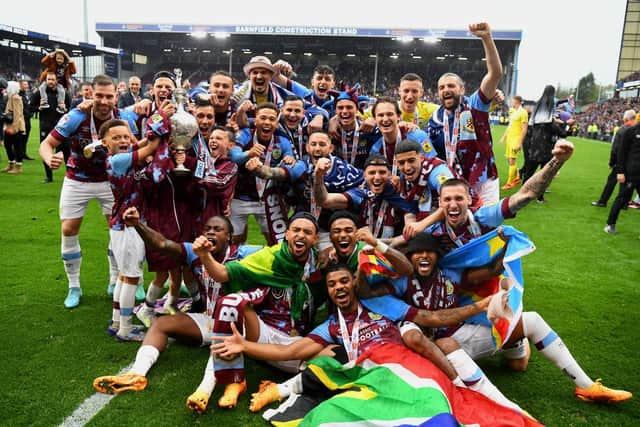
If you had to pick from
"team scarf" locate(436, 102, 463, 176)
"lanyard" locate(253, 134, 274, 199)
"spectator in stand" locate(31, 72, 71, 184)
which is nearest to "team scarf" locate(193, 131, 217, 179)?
"lanyard" locate(253, 134, 274, 199)

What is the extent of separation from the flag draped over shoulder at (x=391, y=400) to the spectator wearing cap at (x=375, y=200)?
51.0 inches

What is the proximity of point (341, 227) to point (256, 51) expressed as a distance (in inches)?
1714

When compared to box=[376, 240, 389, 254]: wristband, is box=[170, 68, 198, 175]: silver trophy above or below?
above

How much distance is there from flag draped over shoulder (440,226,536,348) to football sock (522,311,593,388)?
→ 23 centimetres

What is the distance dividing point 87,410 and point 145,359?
480 mm

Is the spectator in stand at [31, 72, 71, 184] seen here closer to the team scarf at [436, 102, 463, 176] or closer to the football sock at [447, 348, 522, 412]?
the team scarf at [436, 102, 463, 176]

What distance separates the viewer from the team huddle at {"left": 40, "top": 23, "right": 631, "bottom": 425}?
10.7 feet

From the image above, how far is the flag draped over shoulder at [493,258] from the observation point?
3098mm

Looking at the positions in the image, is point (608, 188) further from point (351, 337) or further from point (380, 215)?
point (351, 337)

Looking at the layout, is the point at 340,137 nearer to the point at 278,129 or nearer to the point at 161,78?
the point at 278,129

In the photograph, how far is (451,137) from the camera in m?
4.49

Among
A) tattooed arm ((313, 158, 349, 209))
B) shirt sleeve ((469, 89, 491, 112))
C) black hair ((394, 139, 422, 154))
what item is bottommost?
tattooed arm ((313, 158, 349, 209))

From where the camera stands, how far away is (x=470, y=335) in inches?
132

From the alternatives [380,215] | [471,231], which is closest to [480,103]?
[380,215]
